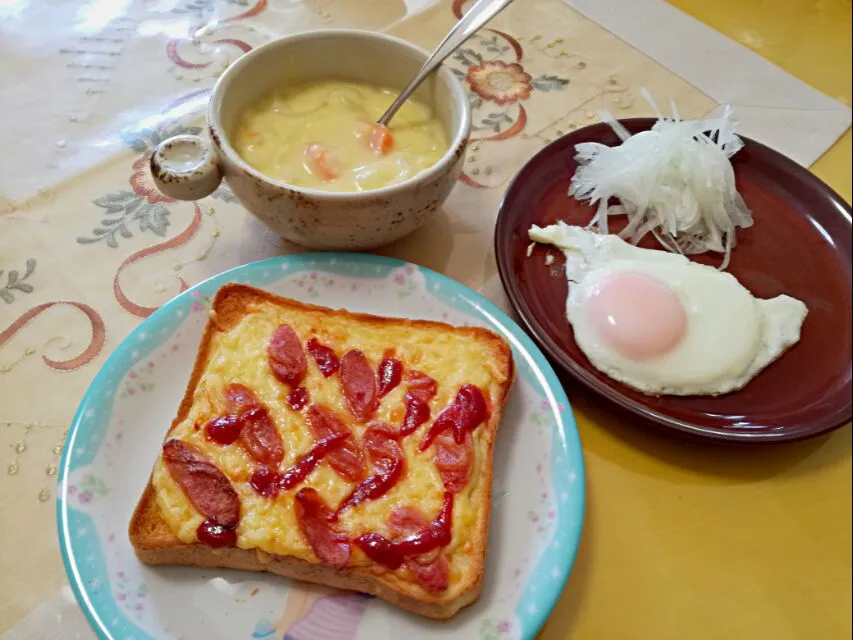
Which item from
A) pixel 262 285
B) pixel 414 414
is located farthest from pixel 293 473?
pixel 262 285

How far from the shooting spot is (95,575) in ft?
4.67

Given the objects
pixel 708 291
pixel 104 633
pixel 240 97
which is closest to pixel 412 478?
pixel 104 633

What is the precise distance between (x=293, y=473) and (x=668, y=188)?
1.57 metres

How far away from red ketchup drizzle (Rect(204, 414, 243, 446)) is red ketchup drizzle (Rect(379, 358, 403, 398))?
35 cm

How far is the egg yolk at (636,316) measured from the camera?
1880 mm

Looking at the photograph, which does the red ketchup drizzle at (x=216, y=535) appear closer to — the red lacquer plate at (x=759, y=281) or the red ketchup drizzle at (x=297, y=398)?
the red ketchup drizzle at (x=297, y=398)

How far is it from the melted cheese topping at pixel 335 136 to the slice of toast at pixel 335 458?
1.35 feet

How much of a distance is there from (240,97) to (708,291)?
59.9 inches

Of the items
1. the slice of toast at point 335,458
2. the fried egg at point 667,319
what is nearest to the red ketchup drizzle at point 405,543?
the slice of toast at point 335,458

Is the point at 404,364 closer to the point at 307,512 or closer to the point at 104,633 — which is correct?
the point at 307,512

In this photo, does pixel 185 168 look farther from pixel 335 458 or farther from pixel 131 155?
→ pixel 335 458

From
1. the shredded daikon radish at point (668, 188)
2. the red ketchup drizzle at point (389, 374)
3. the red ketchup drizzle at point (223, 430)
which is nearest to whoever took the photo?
the red ketchup drizzle at point (223, 430)

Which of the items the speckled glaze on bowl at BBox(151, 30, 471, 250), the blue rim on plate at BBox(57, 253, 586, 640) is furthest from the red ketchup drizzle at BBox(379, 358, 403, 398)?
the speckled glaze on bowl at BBox(151, 30, 471, 250)

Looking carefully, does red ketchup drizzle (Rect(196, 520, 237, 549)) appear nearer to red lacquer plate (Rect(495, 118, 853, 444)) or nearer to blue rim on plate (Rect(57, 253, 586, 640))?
blue rim on plate (Rect(57, 253, 586, 640))
